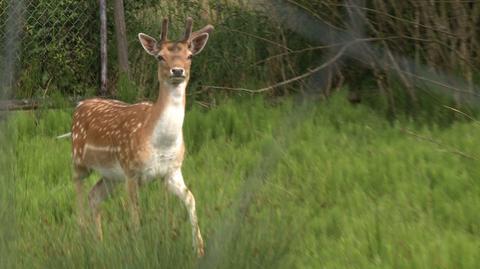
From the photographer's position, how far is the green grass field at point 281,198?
4.26m

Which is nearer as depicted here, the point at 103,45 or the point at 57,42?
the point at 103,45

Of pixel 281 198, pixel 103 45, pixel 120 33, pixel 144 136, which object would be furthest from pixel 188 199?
pixel 103 45

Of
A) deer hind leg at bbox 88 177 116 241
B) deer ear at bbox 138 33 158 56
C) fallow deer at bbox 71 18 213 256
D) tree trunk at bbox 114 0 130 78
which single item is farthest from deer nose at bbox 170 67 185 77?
tree trunk at bbox 114 0 130 78

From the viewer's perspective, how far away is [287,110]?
832 cm

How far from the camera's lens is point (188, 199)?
5.53m

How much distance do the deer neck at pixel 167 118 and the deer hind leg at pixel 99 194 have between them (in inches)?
18.1

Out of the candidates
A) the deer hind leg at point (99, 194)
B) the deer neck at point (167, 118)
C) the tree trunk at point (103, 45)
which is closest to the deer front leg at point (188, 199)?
the deer neck at point (167, 118)

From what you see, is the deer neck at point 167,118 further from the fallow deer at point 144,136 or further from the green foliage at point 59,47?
the green foliage at point 59,47

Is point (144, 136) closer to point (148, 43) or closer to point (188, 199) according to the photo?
point (148, 43)

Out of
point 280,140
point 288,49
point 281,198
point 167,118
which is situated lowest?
point 288,49

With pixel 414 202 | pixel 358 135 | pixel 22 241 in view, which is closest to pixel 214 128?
pixel 358 135

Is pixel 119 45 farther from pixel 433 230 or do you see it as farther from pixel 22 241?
pixel 22 241

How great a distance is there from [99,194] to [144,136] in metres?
0.48

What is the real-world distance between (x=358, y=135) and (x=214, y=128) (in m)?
1.26
